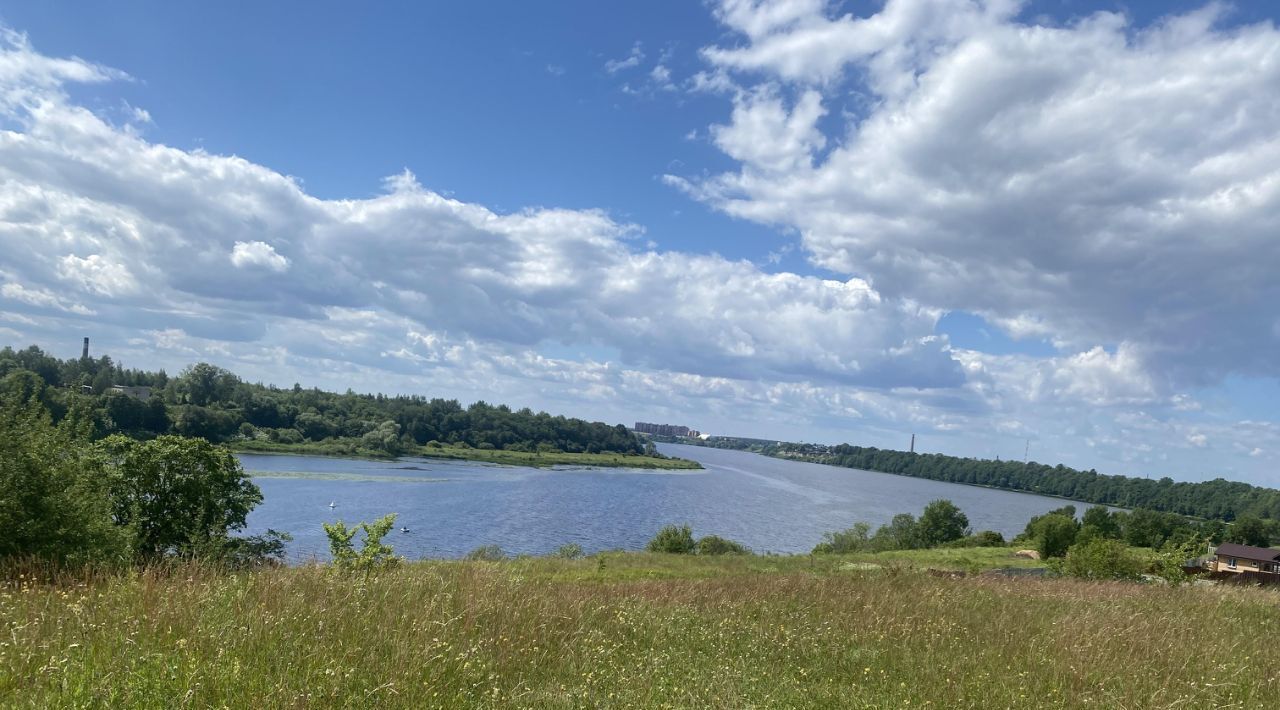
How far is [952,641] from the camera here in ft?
24.9

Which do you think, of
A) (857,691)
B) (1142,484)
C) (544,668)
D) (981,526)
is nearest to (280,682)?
(544,668)

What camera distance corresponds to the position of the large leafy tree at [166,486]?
27.8 m

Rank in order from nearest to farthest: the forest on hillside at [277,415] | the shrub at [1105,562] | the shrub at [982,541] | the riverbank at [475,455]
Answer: the shrub at [1105,562] < the shrub at [982,541] < the forest on hillside at [277,415] < the riverbank at [475,455]

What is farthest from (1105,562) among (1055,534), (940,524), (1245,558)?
(940,524)

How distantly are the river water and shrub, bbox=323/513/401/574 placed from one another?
68.8ft

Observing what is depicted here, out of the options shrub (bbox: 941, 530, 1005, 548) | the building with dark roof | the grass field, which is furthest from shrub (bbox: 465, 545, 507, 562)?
the building with dark roof

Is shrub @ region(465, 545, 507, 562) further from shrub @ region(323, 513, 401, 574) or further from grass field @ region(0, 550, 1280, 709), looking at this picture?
grass field @ region(0, 550, 1280, 709)

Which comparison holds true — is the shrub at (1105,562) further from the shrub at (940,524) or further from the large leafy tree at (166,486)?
the shrub at (940,524)

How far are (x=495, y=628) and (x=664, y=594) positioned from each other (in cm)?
422

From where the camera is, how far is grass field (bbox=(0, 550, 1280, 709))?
14.3ft

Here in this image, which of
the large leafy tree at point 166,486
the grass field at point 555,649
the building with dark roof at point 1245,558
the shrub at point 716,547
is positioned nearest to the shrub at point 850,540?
the shrub at point 716,547

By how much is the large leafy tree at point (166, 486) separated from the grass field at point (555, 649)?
25.1 m

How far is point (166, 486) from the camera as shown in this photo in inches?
1155

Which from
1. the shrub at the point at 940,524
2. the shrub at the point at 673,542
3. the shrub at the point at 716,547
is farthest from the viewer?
the shrub at the point at 940,524
